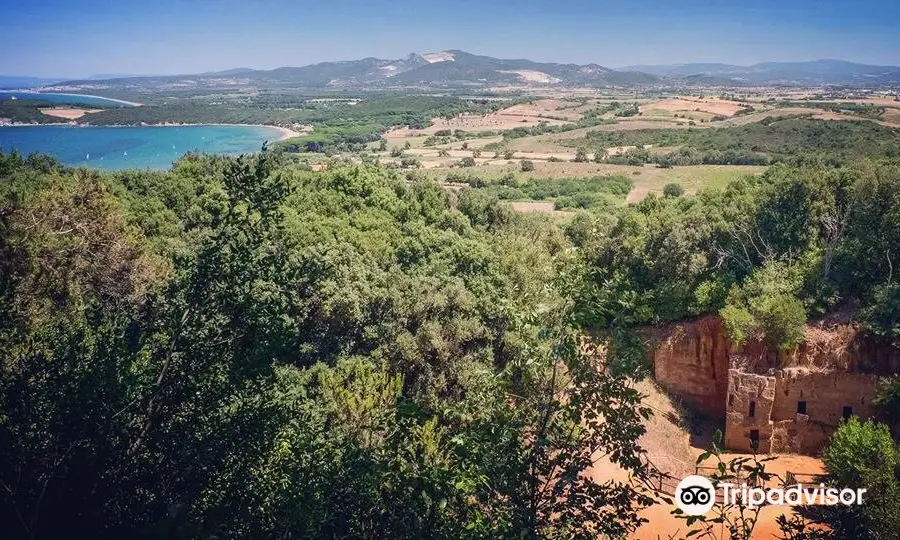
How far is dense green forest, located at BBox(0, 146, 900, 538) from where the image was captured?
265 inches

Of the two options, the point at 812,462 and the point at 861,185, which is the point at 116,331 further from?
the point at 861,185

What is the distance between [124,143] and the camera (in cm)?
7956

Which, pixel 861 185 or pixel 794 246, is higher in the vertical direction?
pixel 861 185

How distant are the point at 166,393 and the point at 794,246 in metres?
25.4

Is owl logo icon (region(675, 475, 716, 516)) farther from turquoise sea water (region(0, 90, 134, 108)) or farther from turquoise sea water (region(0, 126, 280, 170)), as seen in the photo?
turquoise sea water (region(0, 90, 134, 108))

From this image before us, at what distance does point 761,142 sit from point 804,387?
72.2m

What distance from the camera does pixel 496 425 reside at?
281 inches

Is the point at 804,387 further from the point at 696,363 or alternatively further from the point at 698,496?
the point at 698,496

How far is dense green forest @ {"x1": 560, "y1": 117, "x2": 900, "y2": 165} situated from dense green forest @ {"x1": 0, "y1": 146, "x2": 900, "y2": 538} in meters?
37.6

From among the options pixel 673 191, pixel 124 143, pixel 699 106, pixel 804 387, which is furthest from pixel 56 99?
pixel 804 387

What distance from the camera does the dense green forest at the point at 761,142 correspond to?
220 feet

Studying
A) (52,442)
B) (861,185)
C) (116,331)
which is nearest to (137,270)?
(116,331)

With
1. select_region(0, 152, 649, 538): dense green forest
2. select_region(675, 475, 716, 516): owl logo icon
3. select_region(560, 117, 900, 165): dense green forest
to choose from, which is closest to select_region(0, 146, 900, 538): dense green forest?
select_region(0, 152, 649, 538): dense green forest

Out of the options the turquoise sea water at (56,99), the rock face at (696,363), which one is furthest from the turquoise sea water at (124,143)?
the turquoise sea water at (56,99)
